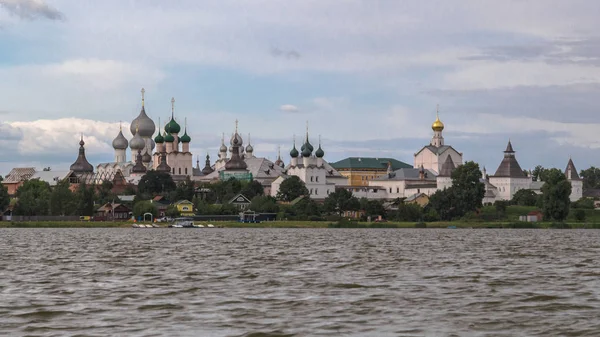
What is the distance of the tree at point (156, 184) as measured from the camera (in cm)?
14775

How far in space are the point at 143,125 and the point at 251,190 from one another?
43.0 metres

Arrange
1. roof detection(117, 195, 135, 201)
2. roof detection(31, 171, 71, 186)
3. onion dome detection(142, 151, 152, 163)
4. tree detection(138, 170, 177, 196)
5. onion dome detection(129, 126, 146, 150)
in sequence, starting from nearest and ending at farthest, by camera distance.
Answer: roof detection(117, 195, 135, 201) < tree detection(138, 170, 177, 196) < onion dome detection(142, 151, 152, 163) < roof detection(31, 171, 71, 186) < onion dome detection(129, 126, 146, 150)

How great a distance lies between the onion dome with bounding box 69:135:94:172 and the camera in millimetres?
184825

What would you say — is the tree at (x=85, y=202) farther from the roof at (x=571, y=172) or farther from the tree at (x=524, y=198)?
the roof at (x=571, y=172)

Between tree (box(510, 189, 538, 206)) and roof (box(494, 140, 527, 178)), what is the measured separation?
9.90m

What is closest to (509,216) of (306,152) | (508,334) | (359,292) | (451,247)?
(306,152)

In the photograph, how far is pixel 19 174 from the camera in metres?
186

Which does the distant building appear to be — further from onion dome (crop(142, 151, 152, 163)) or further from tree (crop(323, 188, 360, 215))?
tree (crop(323, 188, 360, 215))

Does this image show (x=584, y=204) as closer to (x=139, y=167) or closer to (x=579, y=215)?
(x=579, y=215)

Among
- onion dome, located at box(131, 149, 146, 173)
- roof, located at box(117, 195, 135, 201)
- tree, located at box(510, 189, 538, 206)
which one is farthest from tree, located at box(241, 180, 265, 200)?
tree, located at box(510, 189, 538, 206)

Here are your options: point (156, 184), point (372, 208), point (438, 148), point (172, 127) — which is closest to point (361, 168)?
point (438, 148)

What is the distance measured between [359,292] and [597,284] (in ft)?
23.6

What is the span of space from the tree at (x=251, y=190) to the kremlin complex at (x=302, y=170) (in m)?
5.57

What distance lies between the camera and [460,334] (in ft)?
67.2
